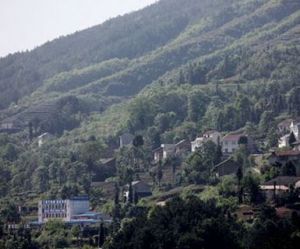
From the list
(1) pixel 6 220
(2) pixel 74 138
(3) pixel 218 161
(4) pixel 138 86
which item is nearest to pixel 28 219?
(1) pixel 6 220

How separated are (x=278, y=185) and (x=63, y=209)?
21.6 meters

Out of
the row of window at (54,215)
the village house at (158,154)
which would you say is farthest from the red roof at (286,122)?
the row of window at (54,215)

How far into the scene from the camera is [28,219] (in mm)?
114625

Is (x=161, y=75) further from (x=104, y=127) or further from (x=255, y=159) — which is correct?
(x=255, y=159)

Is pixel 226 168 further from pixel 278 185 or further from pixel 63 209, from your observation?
pixel 63 209

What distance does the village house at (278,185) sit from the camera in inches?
3888

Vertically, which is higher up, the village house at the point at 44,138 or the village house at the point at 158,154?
the village house at the point at 44,138

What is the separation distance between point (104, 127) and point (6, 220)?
43.1m

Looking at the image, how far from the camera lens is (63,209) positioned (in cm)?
11456

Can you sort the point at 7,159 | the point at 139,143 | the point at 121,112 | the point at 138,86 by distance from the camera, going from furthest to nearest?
the point at 138,86, the point at 121,112, the point at 7,159, the point at 139,143

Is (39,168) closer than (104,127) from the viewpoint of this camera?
Yes

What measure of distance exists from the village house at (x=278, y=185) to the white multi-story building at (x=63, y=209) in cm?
1779

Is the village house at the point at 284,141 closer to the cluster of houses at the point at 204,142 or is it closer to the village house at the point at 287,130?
the village house at the point at 287,130

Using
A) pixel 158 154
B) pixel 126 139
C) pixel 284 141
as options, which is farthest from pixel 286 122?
pixel 126 139
